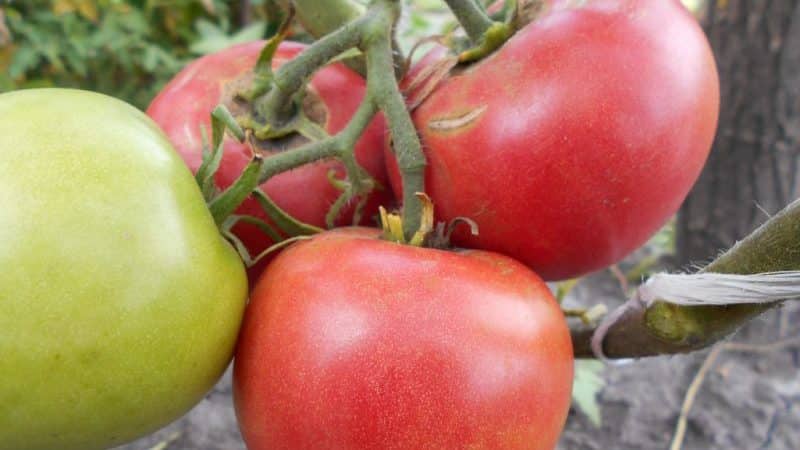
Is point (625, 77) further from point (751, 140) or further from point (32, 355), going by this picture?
point (751, 140)

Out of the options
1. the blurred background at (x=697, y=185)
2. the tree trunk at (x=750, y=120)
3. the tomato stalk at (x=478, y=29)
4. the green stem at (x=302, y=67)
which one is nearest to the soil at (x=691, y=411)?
the blurred background at (x=697, y=185)

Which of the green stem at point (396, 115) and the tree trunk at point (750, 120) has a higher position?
the green stem at point (396, 115)

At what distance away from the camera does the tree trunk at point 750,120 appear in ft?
5.19

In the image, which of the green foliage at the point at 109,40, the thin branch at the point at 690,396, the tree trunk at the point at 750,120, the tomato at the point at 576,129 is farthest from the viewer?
the tree trunk at the point at 750,120

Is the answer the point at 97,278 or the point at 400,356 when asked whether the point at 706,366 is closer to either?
the point at 400,356

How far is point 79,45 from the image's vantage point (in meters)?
1.45

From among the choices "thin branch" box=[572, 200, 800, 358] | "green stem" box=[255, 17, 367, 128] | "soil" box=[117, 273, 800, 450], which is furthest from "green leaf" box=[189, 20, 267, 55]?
"thin branch" box=[572, 200, 800, 358]

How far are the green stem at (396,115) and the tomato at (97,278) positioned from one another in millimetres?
169

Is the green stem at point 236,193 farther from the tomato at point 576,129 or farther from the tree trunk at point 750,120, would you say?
the tree trunk at point 750,120

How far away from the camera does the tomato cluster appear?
558 millimetres

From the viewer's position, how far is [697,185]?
173cm

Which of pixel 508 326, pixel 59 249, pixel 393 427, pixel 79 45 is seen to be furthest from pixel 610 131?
pixel 79 45

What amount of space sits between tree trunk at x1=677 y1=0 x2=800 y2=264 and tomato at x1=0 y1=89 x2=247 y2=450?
49.0 inches

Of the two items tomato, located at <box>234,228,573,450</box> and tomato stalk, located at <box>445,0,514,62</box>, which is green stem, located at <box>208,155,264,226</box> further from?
tomato stalk, located at <box>445,0,514,62</box>
